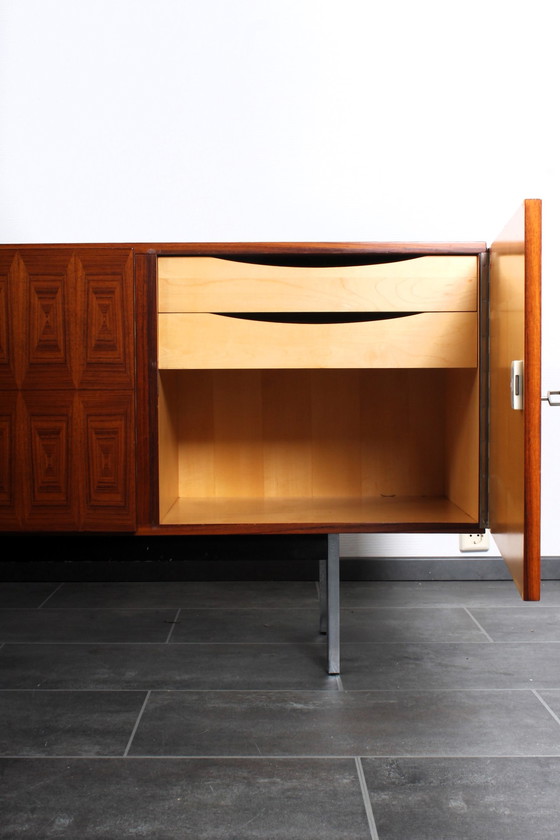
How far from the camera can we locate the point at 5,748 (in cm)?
116

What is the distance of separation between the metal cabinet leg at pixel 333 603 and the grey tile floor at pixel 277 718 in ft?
0.13

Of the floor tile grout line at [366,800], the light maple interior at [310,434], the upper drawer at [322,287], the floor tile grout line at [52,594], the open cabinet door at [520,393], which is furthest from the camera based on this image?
the floor tile grout line at [52,594]

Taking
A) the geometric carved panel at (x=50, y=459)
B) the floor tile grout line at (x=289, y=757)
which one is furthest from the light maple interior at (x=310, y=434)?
the floor tile grout line at (x=289, y=757)

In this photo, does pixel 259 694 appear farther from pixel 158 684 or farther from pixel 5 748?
pixel 5 748

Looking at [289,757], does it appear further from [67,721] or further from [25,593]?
[25,593]

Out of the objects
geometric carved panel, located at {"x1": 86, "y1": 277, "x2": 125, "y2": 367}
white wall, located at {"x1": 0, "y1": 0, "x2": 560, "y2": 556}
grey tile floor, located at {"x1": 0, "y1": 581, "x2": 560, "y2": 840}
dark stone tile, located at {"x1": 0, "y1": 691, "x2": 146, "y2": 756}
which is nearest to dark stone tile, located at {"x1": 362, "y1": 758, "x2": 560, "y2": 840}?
grey tile floor, located at {"x1": 0, "y1": 581, "x2": 560, "y2": 840}

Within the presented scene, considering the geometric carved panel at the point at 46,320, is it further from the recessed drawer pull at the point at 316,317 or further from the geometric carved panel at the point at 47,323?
the recessed drawer pull at the point at 316,317

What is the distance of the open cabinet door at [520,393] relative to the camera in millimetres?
1086

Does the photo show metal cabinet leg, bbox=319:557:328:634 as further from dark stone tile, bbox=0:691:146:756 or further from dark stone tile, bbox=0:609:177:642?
dark stone tile, bbox=0:691:146:756

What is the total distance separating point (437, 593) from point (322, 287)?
0.96 meters

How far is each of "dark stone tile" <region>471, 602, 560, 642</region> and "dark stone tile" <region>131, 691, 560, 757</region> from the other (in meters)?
0.31
